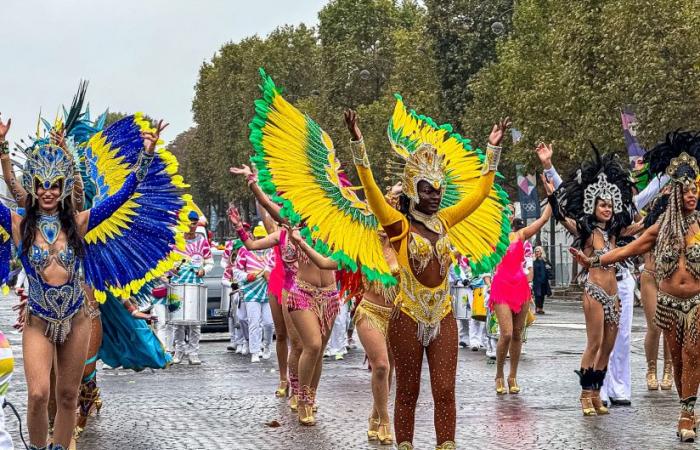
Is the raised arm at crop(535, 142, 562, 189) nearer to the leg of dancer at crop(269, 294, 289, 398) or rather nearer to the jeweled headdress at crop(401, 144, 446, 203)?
the jeweled headdress at crop(401, 144, 446, 203)

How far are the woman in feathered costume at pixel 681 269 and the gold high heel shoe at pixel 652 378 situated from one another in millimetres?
3558

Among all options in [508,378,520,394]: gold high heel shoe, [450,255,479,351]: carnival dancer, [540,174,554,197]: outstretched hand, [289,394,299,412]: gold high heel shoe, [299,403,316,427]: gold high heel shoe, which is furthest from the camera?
[450,255,479,351]: carnival dancer

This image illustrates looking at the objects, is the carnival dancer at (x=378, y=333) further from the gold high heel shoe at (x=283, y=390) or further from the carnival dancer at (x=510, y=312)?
the carnival dancer at (x=510, y=312)

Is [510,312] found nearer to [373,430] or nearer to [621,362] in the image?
[621,362]

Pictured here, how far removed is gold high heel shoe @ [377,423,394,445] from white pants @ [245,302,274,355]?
8736 mm

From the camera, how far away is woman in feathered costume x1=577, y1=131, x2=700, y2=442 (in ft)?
32.6

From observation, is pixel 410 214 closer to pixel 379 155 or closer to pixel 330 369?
pixel 330 369

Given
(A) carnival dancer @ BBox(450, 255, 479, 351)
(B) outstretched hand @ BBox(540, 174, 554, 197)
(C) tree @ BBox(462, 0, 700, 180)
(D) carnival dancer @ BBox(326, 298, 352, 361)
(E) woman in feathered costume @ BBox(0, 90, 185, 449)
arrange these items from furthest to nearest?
1. (C) tree @ BBox(462, 0, 700, 180)
2. (A) carnival dancer @ BBox(450, 255, 479, 351)
3. (D) carnival dancer @ BBox(326, 298, 352, 361)
4. (B) outstretched hand @ BBox(540, 174, 554, 197)
5. (E) woman in feathered costume @ BBox(0, 90, 185, 449)

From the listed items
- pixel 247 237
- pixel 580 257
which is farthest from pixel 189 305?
pixel 580 257

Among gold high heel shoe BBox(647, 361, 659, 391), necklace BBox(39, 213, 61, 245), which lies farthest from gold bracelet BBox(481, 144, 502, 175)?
gold high heel shoe BBox(647, 361, 659, 391)

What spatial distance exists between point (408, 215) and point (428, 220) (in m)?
0.17

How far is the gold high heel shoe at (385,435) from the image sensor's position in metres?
10.0

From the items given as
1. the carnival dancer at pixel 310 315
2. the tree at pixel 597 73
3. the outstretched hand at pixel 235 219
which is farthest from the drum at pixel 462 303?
the tree at pixel 597 73

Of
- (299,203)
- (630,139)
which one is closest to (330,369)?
(299,203)
